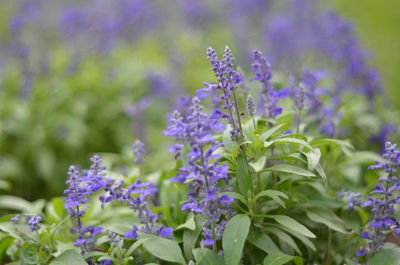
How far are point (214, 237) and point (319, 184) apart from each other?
0.98m

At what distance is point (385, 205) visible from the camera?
2.57 metres

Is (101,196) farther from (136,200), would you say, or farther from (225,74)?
(225,74)

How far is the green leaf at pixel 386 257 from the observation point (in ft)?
8.55

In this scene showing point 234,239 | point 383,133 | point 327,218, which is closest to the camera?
point 234,239

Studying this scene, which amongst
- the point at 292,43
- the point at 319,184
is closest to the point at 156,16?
the point at 292,43

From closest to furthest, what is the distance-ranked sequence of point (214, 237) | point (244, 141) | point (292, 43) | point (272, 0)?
1. point (214, 237)
2. point (244, 141)
3. point (292, 43)
4. point (272, 0)

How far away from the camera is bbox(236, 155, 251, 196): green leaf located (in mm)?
2666

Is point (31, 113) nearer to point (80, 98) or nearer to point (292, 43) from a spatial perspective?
point (80, 98)

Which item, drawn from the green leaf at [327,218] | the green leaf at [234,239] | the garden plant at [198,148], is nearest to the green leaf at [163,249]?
the garden plant at [198,148]

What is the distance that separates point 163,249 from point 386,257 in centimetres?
124

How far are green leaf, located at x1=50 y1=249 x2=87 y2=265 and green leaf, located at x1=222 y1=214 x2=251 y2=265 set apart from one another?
0.76 m

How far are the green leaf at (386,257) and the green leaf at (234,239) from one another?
2.64 feet

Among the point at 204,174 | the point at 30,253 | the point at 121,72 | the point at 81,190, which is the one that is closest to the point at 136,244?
the point at 81,190

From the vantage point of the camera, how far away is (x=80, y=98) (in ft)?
23.0
